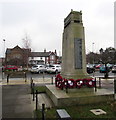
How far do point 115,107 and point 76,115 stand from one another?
181 centimetres

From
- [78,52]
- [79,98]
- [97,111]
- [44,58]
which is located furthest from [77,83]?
[44,58]

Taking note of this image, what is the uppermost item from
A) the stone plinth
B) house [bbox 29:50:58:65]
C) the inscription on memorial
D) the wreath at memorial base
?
house [bbox 29:50:58:65]

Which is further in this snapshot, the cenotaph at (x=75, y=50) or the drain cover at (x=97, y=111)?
the cenotaph at (x=75, y=50)

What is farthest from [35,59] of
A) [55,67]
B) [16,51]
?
[55,67]

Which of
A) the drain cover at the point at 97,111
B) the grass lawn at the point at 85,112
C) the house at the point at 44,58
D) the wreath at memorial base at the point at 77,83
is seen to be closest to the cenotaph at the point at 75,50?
the wreath at memorial base at the point at 77,83

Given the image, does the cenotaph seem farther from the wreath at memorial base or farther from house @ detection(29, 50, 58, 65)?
house @ detection(29, 50, 58, 65)

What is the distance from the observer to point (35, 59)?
79.4 m

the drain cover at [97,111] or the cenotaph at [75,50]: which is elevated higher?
the cenotaph at [75,50]

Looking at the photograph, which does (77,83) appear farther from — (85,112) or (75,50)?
(85,112)

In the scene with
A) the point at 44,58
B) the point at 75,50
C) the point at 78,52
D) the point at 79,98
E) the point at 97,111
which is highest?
the point at 44,58

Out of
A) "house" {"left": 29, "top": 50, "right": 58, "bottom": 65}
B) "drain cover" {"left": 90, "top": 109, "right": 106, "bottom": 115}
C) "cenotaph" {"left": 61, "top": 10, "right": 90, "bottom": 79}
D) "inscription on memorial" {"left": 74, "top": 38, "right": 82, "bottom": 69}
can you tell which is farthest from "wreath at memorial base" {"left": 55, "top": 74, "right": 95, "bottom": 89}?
"house" {"left": 29, "top": 50, "right": 58, "bottom": 65}

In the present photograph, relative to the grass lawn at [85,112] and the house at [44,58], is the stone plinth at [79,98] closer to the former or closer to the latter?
the grass lawn at [85,112]

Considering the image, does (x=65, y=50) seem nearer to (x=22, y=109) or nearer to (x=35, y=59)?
(x=22, y=109)

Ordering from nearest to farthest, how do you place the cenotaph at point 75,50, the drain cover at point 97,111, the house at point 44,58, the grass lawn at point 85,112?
1. the grass lawn at point 85,112
2. the drain cover at point 97,111
3. the cenotaph at point 75,50
4. the house at point 44,58
